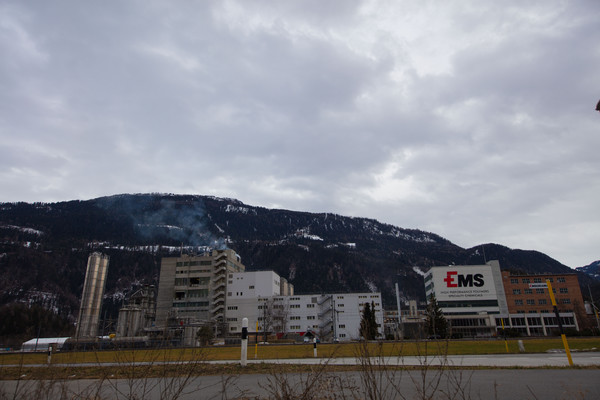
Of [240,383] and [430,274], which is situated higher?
[430,274]

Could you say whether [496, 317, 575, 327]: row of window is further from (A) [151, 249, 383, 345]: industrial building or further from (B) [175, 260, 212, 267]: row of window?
(B) [175, 260, 212, 267]: row of window

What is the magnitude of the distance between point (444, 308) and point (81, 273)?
18062 centimetres

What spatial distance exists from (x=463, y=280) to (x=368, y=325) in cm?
9612

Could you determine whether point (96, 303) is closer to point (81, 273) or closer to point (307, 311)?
point (307, 311)

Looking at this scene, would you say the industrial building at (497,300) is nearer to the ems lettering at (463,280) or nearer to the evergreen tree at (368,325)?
the ems lettering at (463,280)

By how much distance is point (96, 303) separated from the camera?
281 ft

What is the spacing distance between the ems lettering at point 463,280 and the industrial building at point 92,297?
7869 centimetres

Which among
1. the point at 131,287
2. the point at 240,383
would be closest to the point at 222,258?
the point at 240,383

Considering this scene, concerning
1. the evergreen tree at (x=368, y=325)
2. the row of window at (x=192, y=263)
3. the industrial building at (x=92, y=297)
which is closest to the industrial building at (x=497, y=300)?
the evergreen tree at (x=368, y=325)

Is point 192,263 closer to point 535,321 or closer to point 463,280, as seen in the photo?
point 463,280

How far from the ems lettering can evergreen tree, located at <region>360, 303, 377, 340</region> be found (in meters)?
41.2

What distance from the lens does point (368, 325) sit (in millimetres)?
5820

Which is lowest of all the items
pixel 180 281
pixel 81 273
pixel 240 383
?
pixel 240 383

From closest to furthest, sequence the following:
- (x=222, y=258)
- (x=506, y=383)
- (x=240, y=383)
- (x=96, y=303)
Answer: (x=506, y=383) → (x=240, y=383) → (x=96, y=303) → (x=222, y=258)
